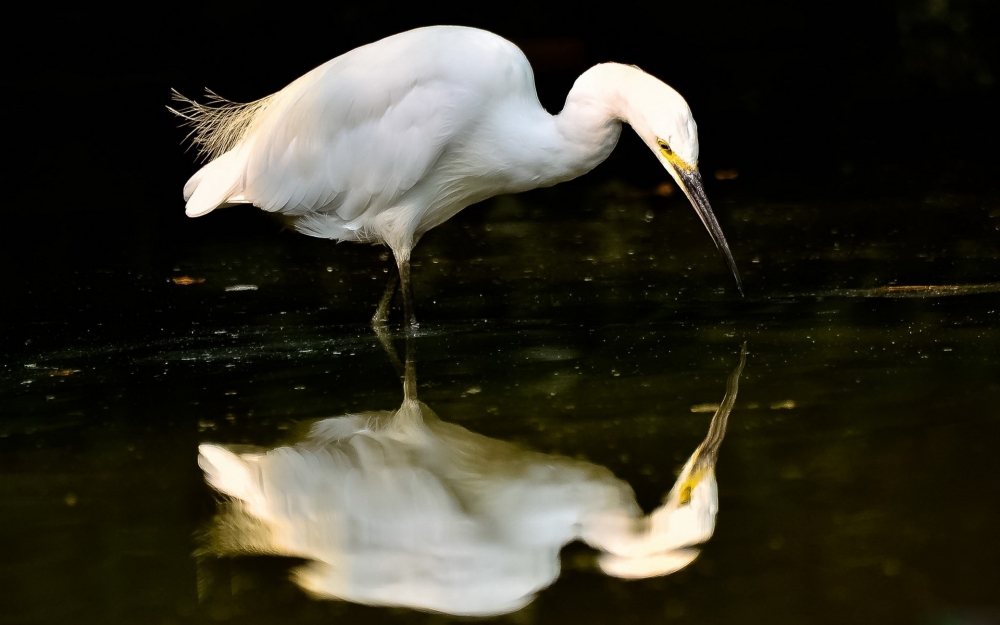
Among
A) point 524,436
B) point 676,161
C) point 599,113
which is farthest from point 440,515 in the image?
point 599,113

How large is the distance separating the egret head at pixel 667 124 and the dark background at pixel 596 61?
3.06 metres

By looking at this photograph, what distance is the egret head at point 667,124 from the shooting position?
14.1 ft

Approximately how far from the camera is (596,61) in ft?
37.8

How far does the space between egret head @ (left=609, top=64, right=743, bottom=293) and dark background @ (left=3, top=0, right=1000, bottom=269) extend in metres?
3.06

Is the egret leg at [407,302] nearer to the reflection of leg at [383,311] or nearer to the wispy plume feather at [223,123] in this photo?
the reflection of leg at [383,311]

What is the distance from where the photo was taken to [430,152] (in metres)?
4.89

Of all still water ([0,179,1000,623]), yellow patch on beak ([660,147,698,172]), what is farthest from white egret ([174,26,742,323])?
still water ([0,179,1000,623])

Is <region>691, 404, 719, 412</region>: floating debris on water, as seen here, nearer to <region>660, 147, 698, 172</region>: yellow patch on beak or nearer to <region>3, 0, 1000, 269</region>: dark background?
<region>660, 147, 698, 172</region>: yellow patch on beak

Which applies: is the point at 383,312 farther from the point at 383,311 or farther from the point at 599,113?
the point at 599,113

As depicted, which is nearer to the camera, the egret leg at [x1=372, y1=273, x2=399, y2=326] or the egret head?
the egret head

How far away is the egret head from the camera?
14.1 feet

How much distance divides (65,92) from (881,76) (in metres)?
6.99

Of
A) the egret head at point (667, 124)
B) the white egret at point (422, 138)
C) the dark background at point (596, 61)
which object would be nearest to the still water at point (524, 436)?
the white egret at point (422, 138)

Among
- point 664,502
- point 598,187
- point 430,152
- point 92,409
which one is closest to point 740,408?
point 664,502
